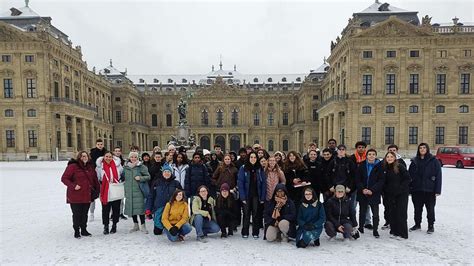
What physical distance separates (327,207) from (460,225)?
3862 mm

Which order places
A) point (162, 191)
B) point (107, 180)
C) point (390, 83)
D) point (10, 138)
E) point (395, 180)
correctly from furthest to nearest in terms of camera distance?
point (10, 138) < point (390, 83) < point (107, 180) < point (162, 191) < point (395, 180)

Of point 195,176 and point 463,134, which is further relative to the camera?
point 463,134

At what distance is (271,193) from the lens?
→ 658 centimetres

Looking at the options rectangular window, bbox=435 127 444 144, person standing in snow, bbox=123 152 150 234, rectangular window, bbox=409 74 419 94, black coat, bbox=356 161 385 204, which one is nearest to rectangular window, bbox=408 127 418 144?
rectangular window, bbox=435 127 444 144

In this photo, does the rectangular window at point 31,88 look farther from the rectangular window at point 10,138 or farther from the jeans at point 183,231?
the jeans at point 183,231

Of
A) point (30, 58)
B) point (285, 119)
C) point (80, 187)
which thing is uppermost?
point (30, 58)

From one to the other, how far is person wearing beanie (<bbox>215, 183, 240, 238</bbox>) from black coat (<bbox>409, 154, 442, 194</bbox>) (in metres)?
4.25

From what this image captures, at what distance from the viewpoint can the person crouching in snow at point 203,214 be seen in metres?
6.63

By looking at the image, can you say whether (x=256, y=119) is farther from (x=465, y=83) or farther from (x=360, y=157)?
(x=360, y=157)

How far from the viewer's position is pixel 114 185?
7.01 m

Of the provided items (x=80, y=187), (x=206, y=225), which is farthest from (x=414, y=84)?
(x=80, y=187)

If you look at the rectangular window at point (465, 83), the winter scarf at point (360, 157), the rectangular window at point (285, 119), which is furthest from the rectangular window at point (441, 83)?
the winter scarf at point (360, 157)

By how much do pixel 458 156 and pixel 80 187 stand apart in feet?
81.6

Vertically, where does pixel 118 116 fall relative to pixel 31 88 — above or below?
below
